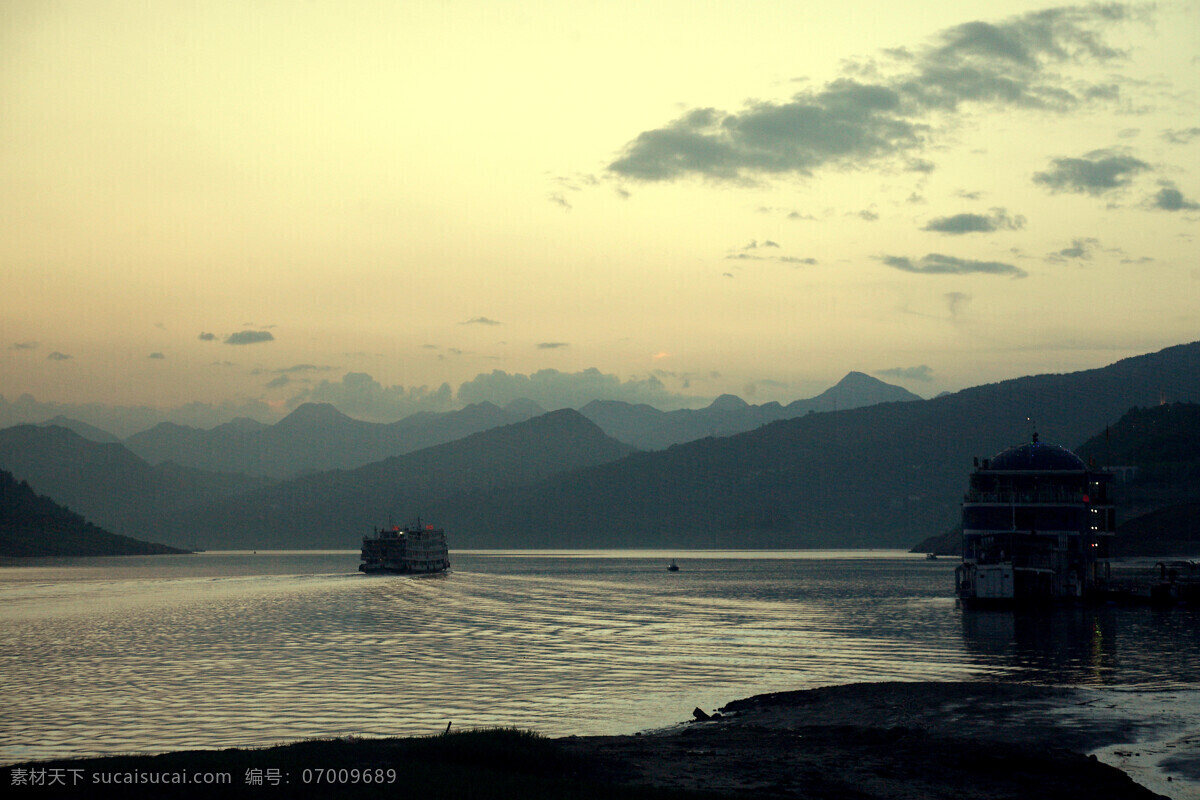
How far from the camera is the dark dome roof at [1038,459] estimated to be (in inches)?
4663

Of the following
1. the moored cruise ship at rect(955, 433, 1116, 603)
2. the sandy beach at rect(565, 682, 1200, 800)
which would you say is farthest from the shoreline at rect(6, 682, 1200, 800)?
the moored cruise ship at rect(955, 433, 1116, 603)

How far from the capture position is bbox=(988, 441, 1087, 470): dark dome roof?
11844 cm

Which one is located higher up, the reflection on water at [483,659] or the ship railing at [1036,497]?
the ship railing at [1036,497]

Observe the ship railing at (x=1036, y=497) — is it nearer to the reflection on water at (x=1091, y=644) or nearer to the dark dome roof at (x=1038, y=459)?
the dark dome roof at (x=1038, y=459)

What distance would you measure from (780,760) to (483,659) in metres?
41.4

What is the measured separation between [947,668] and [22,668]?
61870 millimetres

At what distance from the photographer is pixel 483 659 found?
249 feet

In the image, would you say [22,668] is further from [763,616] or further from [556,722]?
[763,616]

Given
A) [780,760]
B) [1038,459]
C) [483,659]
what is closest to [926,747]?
[780,760]

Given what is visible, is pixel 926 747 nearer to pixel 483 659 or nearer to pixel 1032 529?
pixel 483 659

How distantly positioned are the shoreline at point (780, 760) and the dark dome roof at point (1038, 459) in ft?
242

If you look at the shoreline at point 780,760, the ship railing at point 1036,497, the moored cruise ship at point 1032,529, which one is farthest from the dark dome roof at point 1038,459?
the shoreline at point 780,760

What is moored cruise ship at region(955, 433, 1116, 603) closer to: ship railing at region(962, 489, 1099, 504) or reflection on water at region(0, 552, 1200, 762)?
ship railing at region(962, 489, 1099, 504)

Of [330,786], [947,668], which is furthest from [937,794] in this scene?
[947,668]
